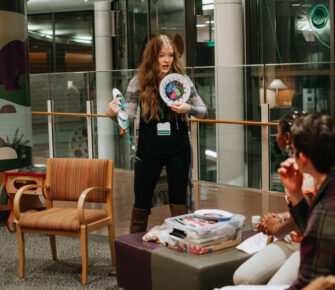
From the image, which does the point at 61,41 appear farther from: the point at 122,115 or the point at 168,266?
the point at 168,266

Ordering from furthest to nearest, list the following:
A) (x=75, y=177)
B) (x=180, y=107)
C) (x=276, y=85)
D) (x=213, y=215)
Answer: (x=276, y=85), (x=75, y=177), (x=180, y=107), (x=213, y=215)

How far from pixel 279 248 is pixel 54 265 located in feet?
7.18

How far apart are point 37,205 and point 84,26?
348 inches

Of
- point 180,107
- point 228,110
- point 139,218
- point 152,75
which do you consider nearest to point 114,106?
point 152,75

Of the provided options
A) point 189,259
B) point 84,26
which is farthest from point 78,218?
point 84,26

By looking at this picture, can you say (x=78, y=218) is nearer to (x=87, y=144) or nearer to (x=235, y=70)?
(x=235, y=70)

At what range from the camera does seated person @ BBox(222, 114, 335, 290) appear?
6.06ft

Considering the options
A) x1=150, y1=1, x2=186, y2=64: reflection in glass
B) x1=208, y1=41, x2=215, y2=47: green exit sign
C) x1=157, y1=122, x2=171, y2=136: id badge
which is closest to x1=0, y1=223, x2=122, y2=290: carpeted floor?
x1=157, y1=122, x2=171, y2=136: id badge

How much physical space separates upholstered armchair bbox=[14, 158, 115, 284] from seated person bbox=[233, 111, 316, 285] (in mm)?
1490

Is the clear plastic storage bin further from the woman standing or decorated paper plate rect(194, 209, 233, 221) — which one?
the woman standing

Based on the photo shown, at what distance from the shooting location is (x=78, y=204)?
3979mm

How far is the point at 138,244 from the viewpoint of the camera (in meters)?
3.61

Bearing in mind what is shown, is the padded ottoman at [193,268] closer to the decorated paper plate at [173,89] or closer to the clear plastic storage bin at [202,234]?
the clear plastic storage bin at [202,234]

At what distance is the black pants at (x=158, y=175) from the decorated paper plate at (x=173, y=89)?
0.37 metres
